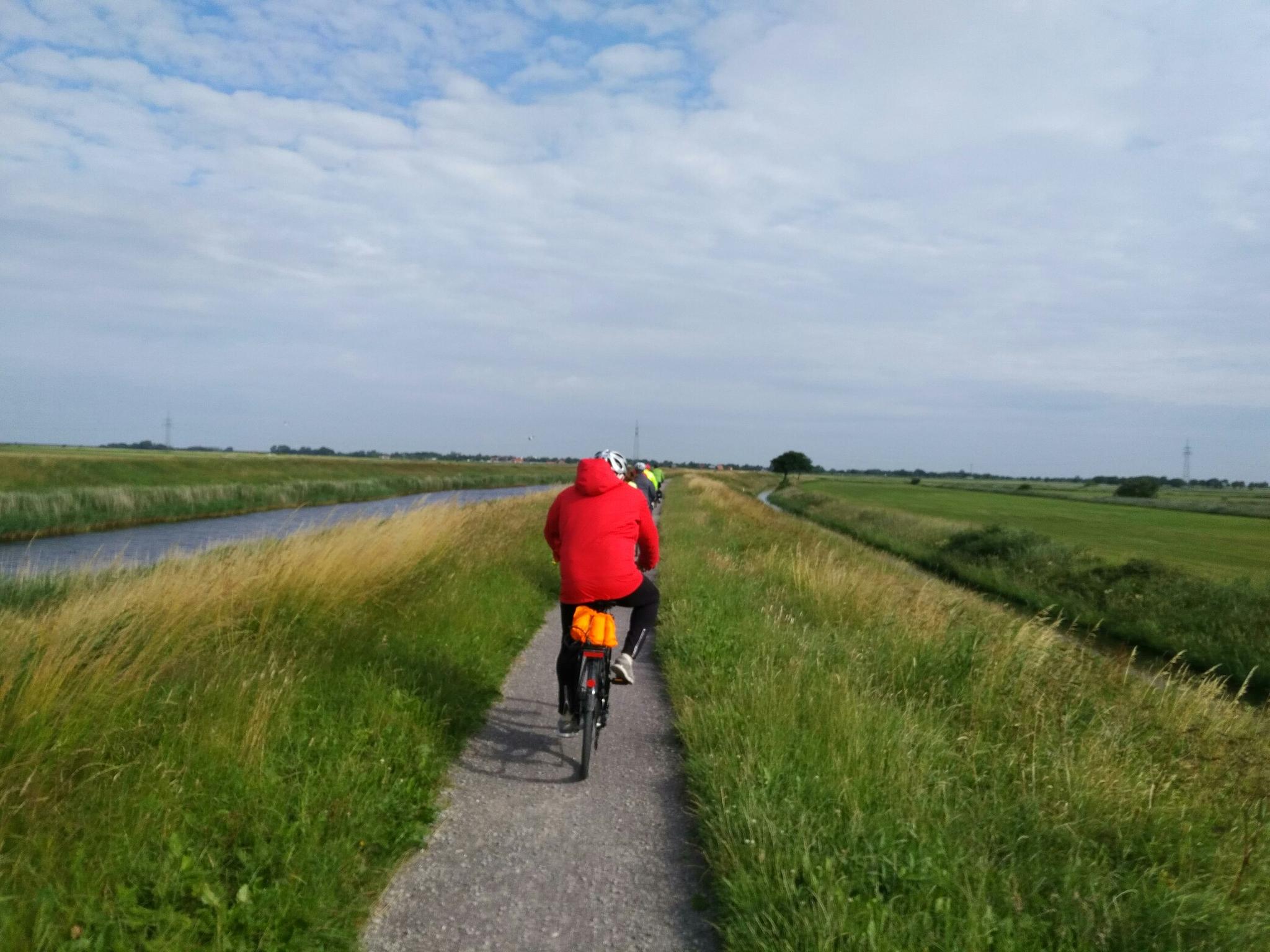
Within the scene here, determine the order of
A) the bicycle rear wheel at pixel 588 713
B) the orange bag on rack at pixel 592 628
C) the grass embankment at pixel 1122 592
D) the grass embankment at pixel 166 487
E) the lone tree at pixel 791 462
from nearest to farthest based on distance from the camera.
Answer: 1. the bicycle rear wheel at pixel 588 713
2. the orange bag on rack at pixel 592 628
3. the grass embankment at pixel 1122 592
4. the grass embankment at pixel 166 487
5. the lone tree at pixel 791 462

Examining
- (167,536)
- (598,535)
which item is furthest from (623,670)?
(167,536)

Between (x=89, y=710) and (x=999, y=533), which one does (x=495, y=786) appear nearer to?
(x=89, y=710)

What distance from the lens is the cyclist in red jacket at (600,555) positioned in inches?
214

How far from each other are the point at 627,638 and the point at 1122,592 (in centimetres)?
1467

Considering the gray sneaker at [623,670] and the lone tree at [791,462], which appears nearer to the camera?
the gray sneaker at [623,670]

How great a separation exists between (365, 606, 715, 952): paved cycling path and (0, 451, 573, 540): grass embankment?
18.6 metres

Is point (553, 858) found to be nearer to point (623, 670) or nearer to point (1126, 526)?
point (623, 670)

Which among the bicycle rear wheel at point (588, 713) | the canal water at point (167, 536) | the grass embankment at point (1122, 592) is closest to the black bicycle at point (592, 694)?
the bicycle rear wheel at point (588, 713)

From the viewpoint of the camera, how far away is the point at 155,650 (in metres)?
5.25

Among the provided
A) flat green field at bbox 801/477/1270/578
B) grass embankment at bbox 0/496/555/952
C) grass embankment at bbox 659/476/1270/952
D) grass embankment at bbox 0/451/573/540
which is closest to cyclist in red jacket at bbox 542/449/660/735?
grass embankment at bbox 659/476/1270/952

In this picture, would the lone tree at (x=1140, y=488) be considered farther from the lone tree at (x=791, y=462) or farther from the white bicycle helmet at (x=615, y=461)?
the white bicycle helmet at (x=615, y=461)

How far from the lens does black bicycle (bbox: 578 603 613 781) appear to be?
16.8ft

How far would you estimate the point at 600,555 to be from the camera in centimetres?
545

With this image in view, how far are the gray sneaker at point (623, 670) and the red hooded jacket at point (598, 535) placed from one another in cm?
48
